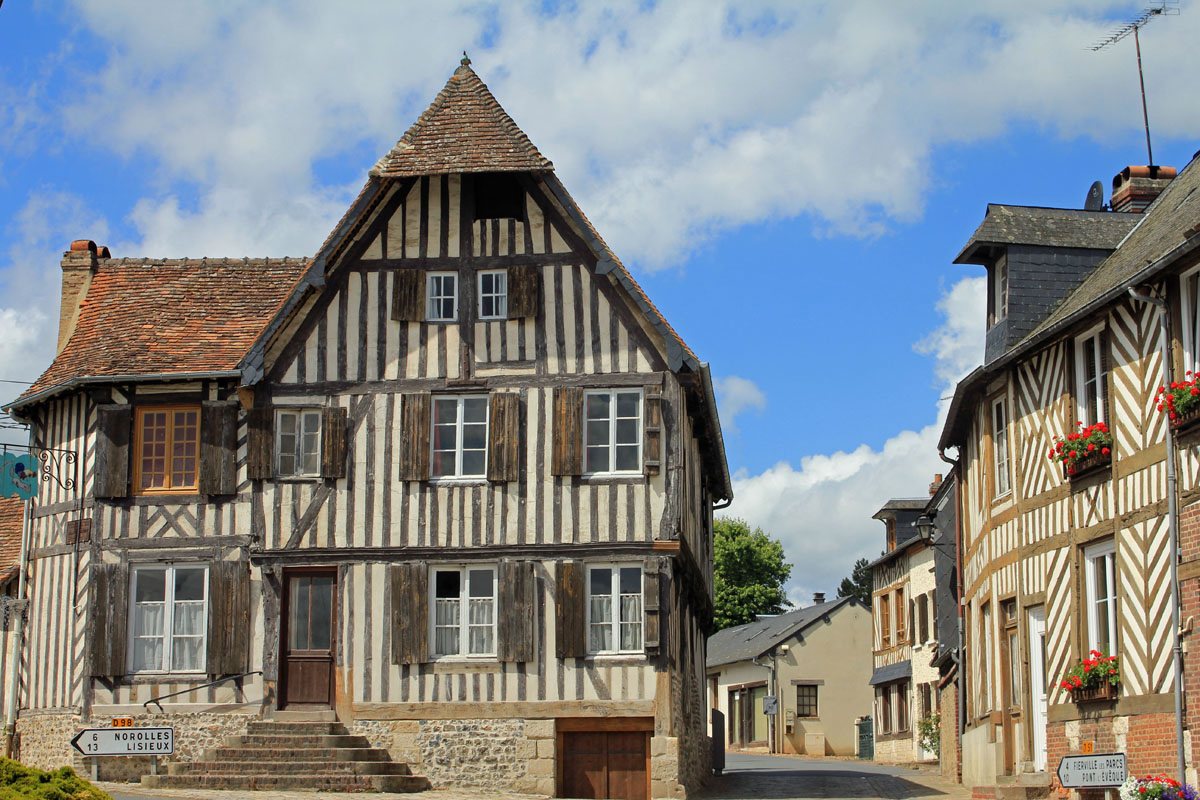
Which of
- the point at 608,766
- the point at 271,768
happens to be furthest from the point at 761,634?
the point at 271,768

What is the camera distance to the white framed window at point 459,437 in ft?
69.2

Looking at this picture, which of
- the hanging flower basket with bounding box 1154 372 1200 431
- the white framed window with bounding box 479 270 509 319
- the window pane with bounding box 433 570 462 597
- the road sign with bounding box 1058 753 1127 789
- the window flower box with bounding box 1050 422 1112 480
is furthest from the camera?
the white framed window with bounding box 479 270 509 319

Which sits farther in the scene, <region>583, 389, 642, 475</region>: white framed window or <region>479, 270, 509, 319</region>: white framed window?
<region>479, 270, 509, 319</region>: white framed window

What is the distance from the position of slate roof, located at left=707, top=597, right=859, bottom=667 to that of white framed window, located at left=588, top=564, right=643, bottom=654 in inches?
1080

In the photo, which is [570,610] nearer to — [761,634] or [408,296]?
[408,296]

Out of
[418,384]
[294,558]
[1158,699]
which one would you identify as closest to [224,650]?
[294,558]

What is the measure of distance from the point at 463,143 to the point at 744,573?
1841 inches

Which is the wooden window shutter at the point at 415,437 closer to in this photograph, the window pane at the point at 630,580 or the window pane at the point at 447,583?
the window pane at the point at 447,583

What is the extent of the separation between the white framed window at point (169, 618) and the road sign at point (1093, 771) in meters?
11.8

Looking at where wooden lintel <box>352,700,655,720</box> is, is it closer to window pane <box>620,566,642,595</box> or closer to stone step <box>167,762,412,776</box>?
stone step <box>167,762,412,776</box>

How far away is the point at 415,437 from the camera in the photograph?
20953mm

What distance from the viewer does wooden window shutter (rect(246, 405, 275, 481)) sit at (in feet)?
69.7

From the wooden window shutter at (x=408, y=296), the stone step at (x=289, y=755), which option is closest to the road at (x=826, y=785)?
the stone step at (x=289, y=755)

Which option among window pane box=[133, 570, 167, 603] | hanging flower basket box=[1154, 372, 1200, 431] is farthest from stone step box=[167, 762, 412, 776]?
hanging flower basket box=[1154, 372, 1200, 431]
